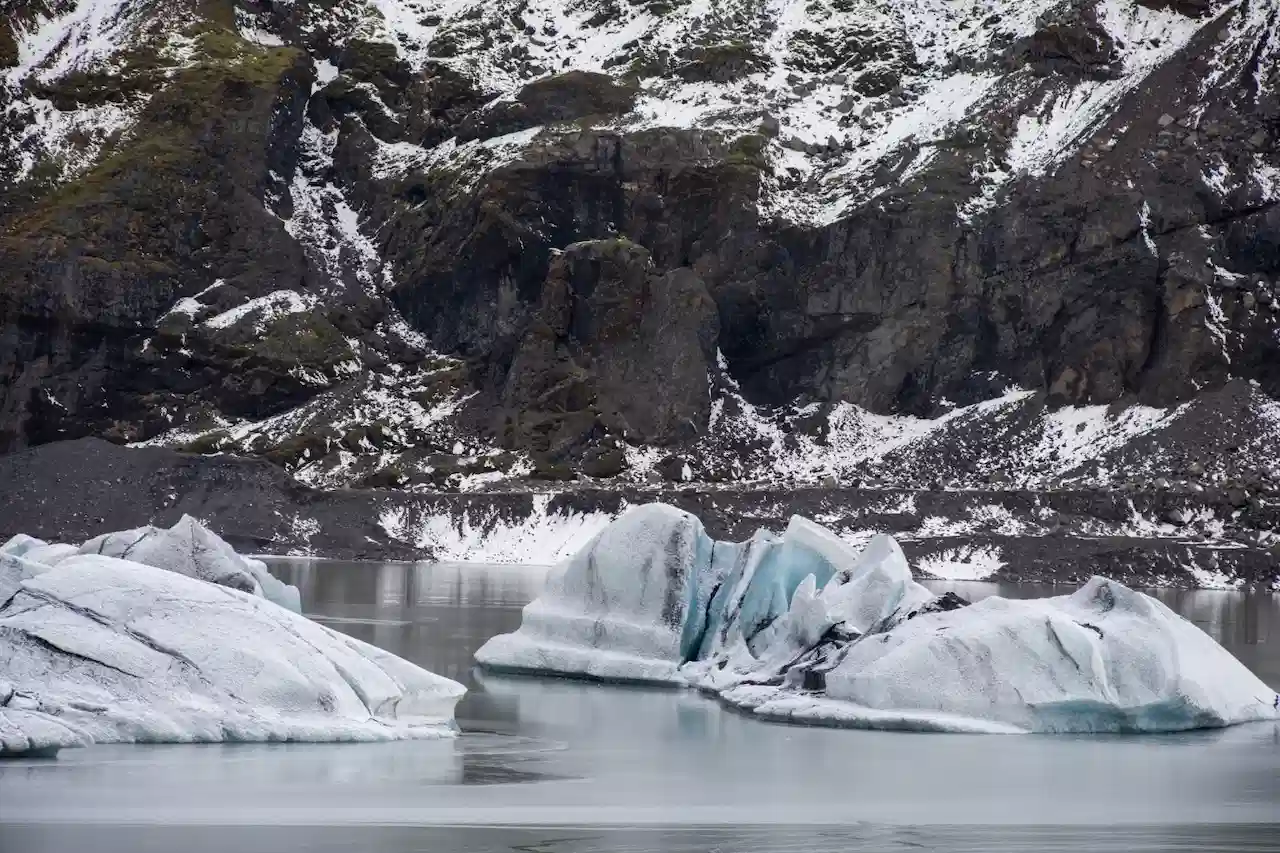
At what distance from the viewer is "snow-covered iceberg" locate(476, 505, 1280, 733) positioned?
70.9ft

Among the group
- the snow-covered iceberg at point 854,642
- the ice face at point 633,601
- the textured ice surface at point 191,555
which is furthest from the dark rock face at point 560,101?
the textured ice surface at point 191,555

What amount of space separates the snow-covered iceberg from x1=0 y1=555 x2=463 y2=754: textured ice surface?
6.50 m

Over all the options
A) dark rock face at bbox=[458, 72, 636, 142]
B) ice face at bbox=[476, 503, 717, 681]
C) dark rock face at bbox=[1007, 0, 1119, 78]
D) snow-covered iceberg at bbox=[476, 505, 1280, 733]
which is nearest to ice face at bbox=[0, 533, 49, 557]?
snow-covered iceberg at bbox=[476, 505, 1280, 733]

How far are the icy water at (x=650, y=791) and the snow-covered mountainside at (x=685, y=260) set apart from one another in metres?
76.8

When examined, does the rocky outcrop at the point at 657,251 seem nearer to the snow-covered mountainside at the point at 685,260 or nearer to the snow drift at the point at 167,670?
the snow-covered mountainside at the point at 685,260

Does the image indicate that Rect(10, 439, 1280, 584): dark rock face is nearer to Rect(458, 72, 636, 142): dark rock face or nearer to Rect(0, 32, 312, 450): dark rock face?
Rect(0, 32, 312, 450): dark rock face

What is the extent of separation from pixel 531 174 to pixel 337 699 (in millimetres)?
98149

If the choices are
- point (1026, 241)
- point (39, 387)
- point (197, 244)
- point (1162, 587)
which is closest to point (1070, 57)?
point (1026, 241)

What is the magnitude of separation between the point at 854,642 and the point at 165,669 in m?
9.62

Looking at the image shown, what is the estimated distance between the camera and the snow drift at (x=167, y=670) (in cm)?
1731

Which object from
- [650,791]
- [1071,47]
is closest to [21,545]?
[650,791]

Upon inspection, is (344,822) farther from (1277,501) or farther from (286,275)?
(286,275)

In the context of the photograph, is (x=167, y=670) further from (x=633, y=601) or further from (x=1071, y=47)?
(x=1071, y=47)

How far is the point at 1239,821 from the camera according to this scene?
53.3 feet
